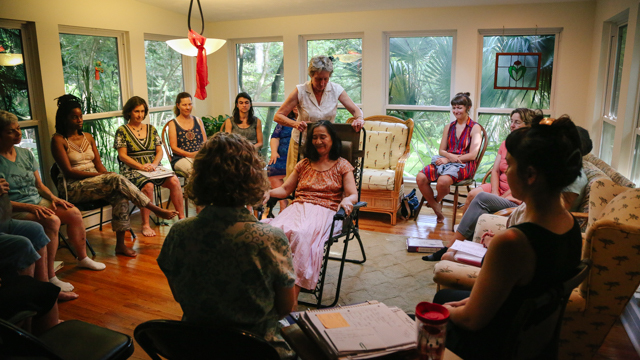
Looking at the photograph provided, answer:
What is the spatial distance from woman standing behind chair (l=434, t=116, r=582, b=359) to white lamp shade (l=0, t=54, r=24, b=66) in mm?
4112

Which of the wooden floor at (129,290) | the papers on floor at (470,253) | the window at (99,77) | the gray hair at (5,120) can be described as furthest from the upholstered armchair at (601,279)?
the window at (99,77)

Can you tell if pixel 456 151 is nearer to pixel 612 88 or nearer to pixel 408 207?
pixel 408 207

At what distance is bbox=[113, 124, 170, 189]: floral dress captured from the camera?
4320 millimetres

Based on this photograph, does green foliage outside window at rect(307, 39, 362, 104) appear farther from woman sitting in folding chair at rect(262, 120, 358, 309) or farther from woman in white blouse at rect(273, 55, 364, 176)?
woman sitting in folding chair at rect(262, 120, 358, 309)

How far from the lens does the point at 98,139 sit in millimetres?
4691


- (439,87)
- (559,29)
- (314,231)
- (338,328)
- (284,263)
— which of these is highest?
(559,29)

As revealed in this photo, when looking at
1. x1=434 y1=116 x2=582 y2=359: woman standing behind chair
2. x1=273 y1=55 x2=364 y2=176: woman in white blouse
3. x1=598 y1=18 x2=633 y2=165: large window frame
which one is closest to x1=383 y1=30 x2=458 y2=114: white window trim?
x1=598 y1=18 x2=633 y2=165: large window frame

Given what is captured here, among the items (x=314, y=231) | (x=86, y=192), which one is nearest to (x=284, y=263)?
(x=314, y=231)

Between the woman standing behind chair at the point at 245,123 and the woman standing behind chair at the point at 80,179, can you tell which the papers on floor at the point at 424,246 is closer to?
the woman standing behind chair at the point at 80,179

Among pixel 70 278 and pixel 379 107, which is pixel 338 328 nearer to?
pixel 70 278

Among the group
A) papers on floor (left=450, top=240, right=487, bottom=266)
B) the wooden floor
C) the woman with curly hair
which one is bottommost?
the wooden floor

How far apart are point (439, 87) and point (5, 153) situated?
14.7 feet

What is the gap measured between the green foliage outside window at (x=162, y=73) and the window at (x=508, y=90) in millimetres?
3849

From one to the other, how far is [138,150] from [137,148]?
0.08 ft
